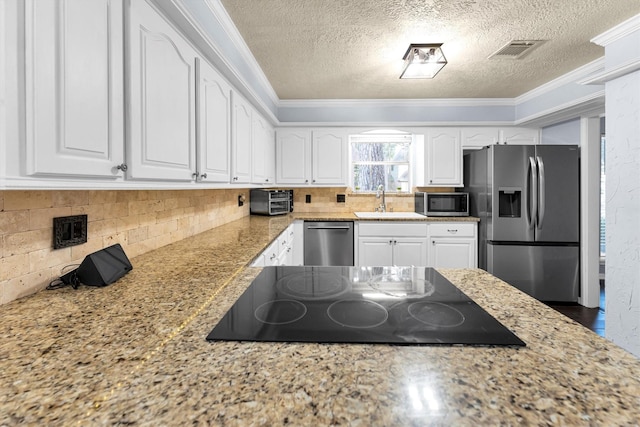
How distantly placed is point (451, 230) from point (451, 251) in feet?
0.80

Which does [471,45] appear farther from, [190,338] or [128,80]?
[190,338]

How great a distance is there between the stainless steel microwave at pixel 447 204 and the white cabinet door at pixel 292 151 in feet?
5.14

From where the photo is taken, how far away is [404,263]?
11.6 feet

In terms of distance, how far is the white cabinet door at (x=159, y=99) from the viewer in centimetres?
107

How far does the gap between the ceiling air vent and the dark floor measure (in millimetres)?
2464

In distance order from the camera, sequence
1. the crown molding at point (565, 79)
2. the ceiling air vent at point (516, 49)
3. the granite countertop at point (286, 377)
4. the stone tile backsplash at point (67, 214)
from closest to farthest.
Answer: the granite countertop at point (286, 377)
the stone tile backsplash at point (67, 214)
the ceiling air vent at point (516, 49)
the crown molding at point (565, 79)

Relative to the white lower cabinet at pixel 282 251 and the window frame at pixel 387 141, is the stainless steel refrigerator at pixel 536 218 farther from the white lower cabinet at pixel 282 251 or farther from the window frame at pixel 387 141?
the white lower cabinet at pixel 282 251

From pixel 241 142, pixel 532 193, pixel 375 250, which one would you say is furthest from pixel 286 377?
pixel 532 193

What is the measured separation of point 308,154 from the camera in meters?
3.87

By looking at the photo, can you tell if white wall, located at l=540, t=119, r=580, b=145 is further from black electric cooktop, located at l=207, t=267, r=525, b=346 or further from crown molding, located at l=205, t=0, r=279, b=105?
black electric cooktop, located at l=207, t=267, r=525, b=346

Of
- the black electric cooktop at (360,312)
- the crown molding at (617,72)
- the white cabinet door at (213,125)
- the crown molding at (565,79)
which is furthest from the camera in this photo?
the crown molding at (565,79)

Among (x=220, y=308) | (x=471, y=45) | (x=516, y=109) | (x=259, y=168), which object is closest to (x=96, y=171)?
(x=220, y=308)

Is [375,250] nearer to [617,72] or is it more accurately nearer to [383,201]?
[383,201]

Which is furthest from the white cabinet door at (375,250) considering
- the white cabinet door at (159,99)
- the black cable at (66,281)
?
the black cable at (66,281)
